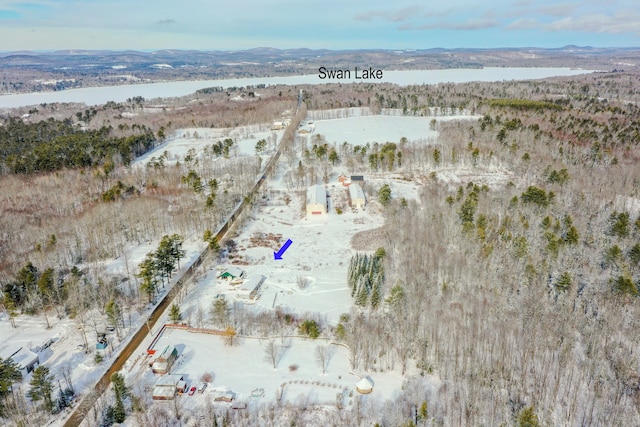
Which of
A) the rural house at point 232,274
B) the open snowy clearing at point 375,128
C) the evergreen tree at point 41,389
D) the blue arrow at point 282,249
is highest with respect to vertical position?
the open snowy clearing at point 375,128

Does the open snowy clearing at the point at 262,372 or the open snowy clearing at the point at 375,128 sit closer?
→ the open snowy clearing at the point at 262,372

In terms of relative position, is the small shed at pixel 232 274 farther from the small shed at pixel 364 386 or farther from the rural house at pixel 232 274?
the small shed at pixel 364 386

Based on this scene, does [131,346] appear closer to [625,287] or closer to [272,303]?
[272,303]

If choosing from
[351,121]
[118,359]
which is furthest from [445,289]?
[351,121]

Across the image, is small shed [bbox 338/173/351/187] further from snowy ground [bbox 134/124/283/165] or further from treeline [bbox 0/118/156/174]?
treeline [bbox 0/118/156/174]

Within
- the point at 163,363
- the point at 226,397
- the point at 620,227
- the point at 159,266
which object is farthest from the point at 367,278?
the point at 620,227

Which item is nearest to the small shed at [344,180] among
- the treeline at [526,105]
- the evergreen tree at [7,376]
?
the evergreen tree at [7,376]

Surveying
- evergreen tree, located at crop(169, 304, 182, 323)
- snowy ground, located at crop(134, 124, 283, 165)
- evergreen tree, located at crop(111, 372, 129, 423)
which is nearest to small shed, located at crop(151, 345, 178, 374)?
evergreen tree, located at crop(111, 372, 129, 423)
